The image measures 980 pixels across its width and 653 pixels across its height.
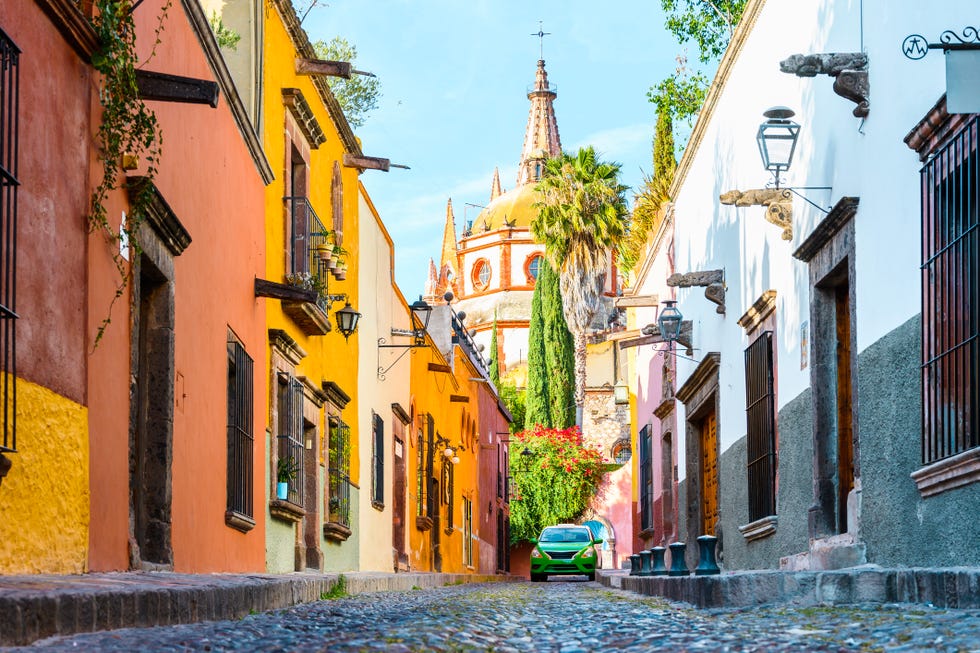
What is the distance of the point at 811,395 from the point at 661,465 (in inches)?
480

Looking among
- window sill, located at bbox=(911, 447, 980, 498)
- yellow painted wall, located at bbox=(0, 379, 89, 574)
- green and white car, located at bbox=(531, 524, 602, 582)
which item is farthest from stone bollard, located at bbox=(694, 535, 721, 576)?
green and white car, located at bbox=(531, 524, 602, 582)

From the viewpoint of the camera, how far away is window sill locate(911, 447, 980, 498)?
7375mm

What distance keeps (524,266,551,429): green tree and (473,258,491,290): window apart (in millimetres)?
30013

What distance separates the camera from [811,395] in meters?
11.7

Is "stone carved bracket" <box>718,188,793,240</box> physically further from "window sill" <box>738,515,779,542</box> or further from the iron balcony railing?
the iron balcony railing

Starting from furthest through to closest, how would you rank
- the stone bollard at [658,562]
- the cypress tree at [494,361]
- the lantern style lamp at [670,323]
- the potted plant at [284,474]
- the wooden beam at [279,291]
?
the cypress tree at [494,361] → the lantern style lamp at [670,323] → the stone bollard at [658,562] → the potted plant at [284,474] → the wooden beam at [279,291]

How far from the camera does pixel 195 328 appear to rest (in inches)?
428

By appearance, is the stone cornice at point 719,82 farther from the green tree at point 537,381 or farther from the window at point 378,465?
the green tree at point 537,381

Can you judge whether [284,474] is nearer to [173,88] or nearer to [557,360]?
[173,88]

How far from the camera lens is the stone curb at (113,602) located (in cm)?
436

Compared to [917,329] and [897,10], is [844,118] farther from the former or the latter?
[917,329]

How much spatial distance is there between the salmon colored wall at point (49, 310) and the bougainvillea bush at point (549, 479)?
42.7m

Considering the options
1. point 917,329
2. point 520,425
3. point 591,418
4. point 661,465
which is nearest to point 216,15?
point 917,329

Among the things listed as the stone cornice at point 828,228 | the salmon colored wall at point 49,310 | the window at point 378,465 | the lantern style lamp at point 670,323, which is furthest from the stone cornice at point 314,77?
the salmon colored wall at point 49,310
